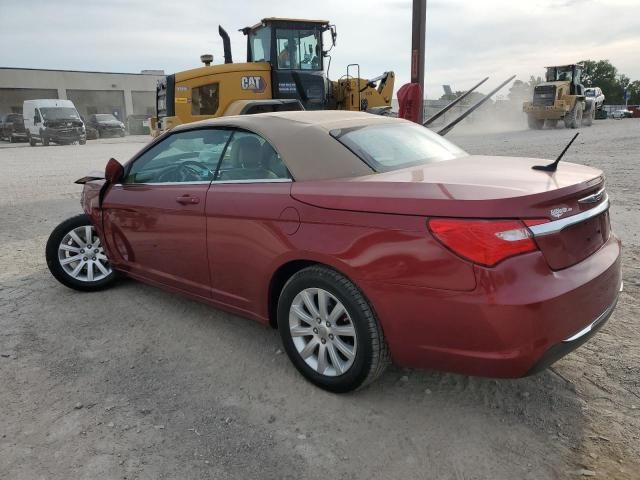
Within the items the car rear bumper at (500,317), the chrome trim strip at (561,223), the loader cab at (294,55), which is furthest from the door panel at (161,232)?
the loader cab at (294,55)

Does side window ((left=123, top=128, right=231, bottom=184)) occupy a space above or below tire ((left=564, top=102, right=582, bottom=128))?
below

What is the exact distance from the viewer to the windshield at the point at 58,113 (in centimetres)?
2844

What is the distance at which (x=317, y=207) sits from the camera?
2721 mm

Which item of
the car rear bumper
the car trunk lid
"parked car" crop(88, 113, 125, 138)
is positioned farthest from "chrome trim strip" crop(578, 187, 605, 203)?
"parked car" crop(88, 113, 125, 138)

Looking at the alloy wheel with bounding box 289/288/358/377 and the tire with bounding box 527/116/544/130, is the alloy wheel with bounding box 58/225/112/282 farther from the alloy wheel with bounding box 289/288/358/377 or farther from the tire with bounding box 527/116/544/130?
the tire with bounding box 527/116/544/130

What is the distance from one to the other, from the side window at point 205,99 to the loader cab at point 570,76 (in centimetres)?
2364

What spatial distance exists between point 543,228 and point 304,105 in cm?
934

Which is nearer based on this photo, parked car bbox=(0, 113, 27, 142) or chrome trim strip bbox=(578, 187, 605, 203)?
chrome trim strip bbox=(578, 187, 605, 203)

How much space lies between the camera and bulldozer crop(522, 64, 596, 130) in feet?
86.1

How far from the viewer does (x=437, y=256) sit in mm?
2295

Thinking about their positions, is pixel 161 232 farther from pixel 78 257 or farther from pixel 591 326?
pixel 591 326

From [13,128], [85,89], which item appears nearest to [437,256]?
[13,128]

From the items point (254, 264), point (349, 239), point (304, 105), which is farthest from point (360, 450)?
point (304, 105)

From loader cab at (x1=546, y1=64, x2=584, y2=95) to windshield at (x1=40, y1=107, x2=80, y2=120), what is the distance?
26.9 m
